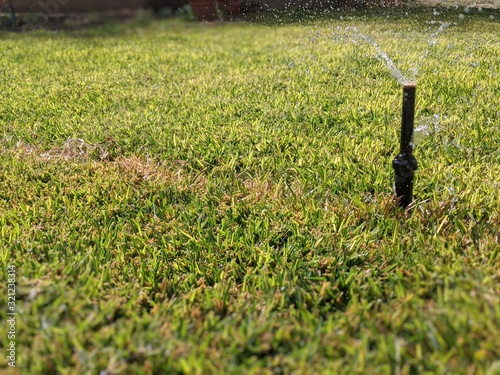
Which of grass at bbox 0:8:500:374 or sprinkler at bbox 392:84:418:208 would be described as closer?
grass at bbox 0:8:500:374

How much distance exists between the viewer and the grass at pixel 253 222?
100cm

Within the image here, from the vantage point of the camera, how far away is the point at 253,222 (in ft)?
5.75

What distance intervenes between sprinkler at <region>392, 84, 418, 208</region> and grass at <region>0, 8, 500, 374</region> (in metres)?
0.07

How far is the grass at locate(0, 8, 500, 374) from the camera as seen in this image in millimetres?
998

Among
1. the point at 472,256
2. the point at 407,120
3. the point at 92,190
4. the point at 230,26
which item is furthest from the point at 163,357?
the point at 230,26

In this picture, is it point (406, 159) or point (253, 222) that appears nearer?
point (406, 159)

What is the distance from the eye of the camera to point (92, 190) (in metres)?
2.01

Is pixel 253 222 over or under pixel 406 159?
under

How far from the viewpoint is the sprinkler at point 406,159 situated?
148cm

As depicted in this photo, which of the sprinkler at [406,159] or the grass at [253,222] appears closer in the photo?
the grass at [253,222]

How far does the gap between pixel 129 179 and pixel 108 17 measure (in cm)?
325

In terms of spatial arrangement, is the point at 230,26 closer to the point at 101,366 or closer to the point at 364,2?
the point at 364,2

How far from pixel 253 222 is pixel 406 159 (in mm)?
571

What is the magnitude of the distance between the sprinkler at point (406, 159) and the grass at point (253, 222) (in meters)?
0.07
